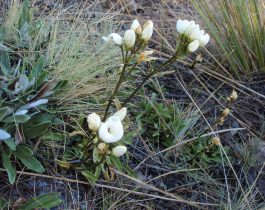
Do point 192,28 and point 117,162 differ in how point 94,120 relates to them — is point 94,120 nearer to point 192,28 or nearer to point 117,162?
point 117,162

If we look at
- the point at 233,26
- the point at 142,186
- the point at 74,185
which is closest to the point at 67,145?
the point at 74,185

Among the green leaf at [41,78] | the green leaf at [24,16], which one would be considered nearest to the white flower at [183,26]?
the green leaf at [41,78]

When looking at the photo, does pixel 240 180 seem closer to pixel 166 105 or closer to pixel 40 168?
pixel 166 105

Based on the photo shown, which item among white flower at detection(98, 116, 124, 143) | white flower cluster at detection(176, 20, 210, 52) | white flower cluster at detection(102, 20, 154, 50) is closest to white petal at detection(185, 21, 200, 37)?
white flower cluster at detection(176, 20, 210, 52)

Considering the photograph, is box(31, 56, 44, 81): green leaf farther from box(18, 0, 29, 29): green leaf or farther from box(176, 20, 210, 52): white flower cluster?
box(176, 20, 210, 52): white flower cluster

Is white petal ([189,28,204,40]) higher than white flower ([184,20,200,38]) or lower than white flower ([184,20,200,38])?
lower
